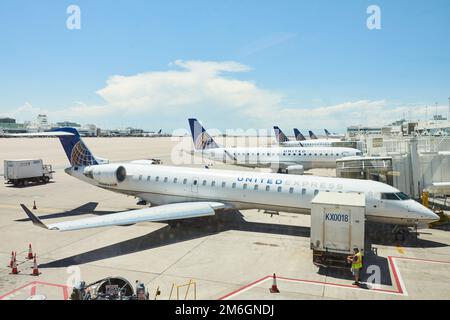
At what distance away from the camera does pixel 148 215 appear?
17.2 metres

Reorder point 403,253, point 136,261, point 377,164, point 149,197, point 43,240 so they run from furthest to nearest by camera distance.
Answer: point 377,164, point 149,197, point 43,240, point 403,253, point 136,261

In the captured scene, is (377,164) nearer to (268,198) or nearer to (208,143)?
(268,198)

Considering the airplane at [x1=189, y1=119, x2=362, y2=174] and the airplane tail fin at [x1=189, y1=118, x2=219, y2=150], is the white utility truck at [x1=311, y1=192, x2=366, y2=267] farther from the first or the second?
the airplane tail fin at [x1=189, y1=118, x2=219, y2=150]

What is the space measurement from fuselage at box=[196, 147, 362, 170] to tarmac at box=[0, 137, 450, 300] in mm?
20300

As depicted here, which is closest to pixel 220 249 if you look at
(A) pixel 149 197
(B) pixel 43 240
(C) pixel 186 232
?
(C) pixel 186 232

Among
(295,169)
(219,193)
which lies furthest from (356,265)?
(295,169)

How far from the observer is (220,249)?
15.7 meters

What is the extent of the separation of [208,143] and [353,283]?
33822 mm

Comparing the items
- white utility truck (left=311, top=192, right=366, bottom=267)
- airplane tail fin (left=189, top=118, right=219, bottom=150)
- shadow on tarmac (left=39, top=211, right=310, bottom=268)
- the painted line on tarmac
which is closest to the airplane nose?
the painted line on tarmac

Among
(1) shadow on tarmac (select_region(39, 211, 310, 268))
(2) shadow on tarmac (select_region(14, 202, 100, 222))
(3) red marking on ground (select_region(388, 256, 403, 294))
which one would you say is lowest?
(3) red marking on ground (select_region(388, 256, 403, 294))

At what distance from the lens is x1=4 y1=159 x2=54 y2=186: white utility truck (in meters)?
33.6

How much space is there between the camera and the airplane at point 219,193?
16.4m

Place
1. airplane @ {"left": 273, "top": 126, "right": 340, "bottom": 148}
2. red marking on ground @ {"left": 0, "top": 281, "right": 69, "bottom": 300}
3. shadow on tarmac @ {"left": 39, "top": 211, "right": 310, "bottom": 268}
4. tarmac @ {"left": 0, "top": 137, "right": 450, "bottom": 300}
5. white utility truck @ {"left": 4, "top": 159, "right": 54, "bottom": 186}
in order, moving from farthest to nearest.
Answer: airplane @ {"left": 273, "top": 126, "right": 340, "bottom": 148} < white utility truck @ {"left": 4, "top": 159, "right": 54, "bottom": 186} < shadow on tarmac @ {"left": 39, "top": 211, "right": 310, "bottom": 268} < tarmac @ {"left": 0, "top": 137, "right": 450, "bottom": 300} < red marking on ground @ {"left": 0, "top": 281, "right": 69, "bottom": 300}

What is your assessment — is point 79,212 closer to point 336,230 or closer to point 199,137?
point 336,230
